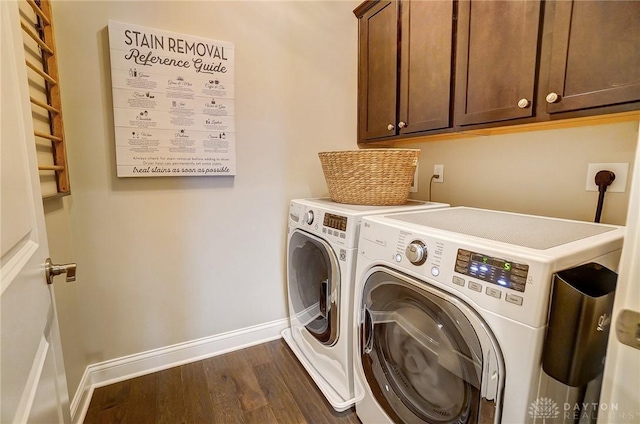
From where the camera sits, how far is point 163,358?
1.71m

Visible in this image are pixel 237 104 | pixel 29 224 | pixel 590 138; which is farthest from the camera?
pixel 237 104

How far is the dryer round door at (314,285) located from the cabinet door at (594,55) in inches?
42.4

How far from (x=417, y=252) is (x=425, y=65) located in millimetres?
1152

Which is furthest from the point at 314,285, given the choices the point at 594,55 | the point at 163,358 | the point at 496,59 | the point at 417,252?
the point at 594,55

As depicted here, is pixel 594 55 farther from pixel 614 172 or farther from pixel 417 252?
pixel 417 252

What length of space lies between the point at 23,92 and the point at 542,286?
1246 mm

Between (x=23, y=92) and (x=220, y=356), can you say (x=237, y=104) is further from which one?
(x=220, y=356)

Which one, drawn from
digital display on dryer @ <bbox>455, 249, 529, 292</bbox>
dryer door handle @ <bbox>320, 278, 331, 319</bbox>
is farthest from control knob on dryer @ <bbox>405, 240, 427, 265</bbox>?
dryer door handle @ <bbox>320, 278, 331, 319</bbox>

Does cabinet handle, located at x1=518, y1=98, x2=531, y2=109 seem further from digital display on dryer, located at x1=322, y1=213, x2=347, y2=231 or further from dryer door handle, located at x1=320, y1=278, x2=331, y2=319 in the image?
dryer door handle, located at x1=320, y1=278, x2=331, y2=319

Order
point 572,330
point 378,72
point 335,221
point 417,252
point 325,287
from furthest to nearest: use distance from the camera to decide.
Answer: point 378,72, point 325,287, point 335,221, point 417,252, point 572,330

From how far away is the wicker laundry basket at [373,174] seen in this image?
4.87ft

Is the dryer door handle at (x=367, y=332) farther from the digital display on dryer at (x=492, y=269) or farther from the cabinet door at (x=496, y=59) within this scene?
the cabinet door at (x=496, y=59)

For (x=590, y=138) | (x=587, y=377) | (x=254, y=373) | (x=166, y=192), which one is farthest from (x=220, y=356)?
(x=590, y=138)

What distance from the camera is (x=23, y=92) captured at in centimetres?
66
